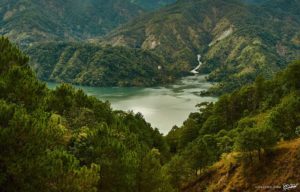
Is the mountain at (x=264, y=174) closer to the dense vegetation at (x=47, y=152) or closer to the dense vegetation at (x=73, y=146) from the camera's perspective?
the dense vegetation at (x=73, y=146)

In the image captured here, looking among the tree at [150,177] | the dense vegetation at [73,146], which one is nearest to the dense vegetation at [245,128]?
the dense vegetation at [73,146]

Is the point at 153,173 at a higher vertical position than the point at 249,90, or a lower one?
lower

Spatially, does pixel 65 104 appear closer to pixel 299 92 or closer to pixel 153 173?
pixel 153 173

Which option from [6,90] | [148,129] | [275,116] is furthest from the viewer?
[148,129]

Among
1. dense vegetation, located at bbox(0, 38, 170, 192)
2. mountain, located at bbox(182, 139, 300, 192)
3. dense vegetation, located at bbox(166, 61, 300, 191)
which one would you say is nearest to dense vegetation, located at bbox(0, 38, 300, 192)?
dense vegetation, located at bbox(0, 38, 170, 192)

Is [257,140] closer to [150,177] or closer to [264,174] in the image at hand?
[264,174]

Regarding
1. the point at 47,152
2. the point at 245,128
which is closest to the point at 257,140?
the point at 245,128

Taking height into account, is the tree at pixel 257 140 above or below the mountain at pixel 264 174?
above

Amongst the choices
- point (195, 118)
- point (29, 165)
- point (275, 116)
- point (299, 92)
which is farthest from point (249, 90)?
point (29, 165)
